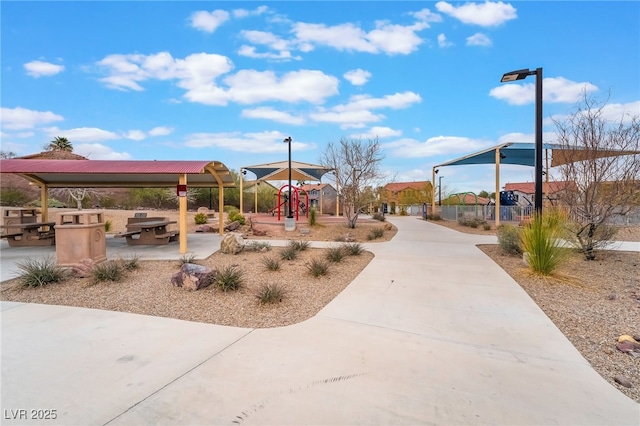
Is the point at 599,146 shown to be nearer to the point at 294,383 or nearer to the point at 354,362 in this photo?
the point at 354,362

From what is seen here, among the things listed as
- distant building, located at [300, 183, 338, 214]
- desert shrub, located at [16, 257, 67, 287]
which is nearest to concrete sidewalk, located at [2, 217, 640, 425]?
desert shrub, located at [16, 257, 67, 287]

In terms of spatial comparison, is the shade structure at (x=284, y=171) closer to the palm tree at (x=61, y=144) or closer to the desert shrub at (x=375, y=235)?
the desert shrub at (x=375, y=235)

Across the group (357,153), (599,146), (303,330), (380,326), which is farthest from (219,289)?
(357,153)

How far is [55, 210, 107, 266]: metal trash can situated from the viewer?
25.0 ft

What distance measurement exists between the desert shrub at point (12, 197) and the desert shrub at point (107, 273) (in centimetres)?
2679

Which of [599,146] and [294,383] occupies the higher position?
[599,146]

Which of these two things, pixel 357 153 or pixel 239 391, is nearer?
pixel 239 391

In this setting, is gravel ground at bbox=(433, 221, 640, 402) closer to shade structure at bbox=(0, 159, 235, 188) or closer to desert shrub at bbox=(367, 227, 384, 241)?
desert shrub at bbox=(367, 227, 384, 241)

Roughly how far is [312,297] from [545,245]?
502cm

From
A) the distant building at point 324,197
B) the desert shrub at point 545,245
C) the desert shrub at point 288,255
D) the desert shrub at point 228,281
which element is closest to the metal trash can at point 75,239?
the desert shrub at point 228,281

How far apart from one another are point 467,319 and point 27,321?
616 cm

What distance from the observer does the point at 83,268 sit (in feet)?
23.3

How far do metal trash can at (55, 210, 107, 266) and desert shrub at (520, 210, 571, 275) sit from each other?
9.60 m

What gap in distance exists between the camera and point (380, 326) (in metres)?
4.70
